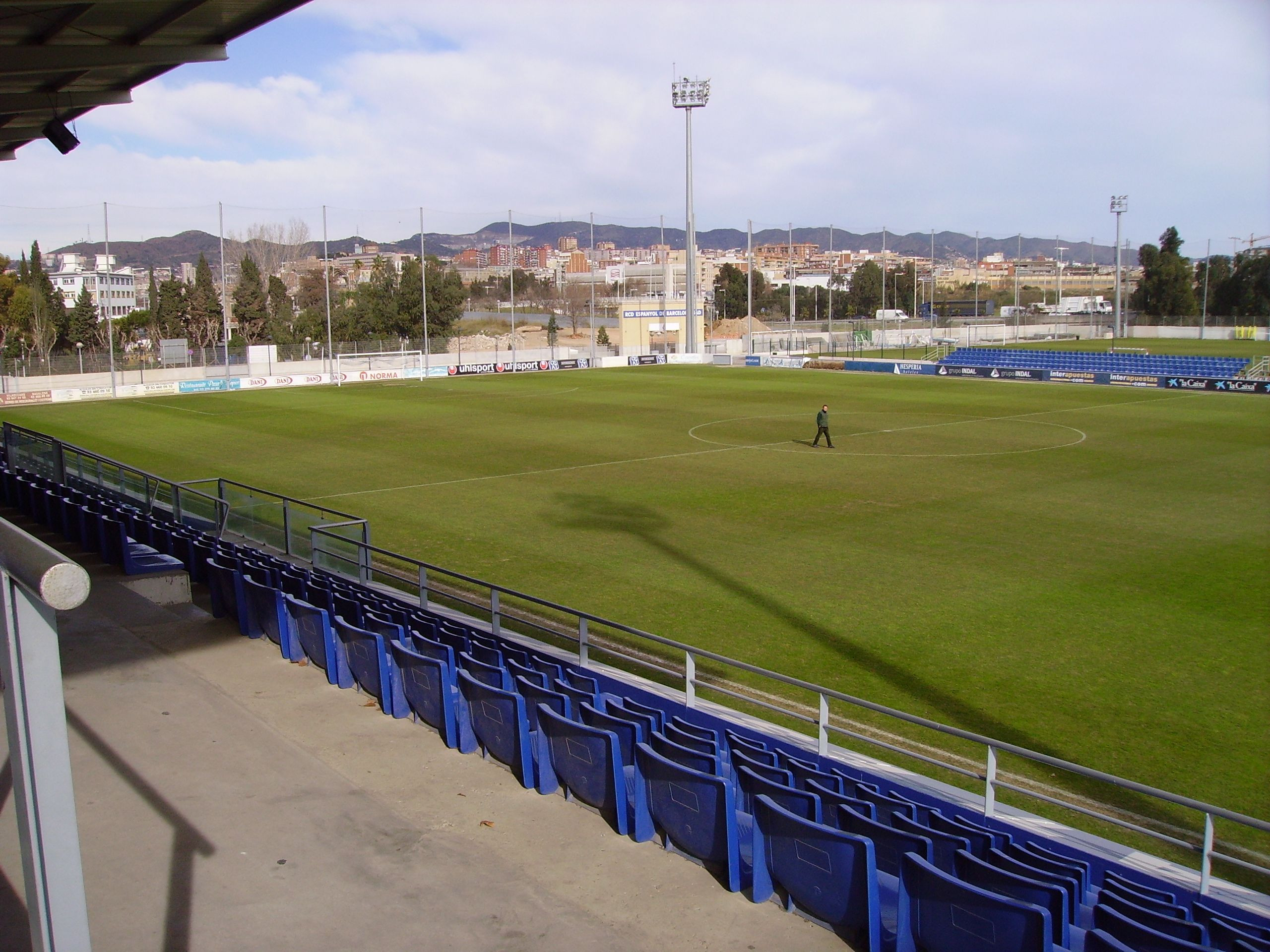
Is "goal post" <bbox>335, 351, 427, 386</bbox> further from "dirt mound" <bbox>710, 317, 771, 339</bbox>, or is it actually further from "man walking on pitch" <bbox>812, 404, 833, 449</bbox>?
"dirt mound" <bbox>710, 317, 771, 339</bbox>

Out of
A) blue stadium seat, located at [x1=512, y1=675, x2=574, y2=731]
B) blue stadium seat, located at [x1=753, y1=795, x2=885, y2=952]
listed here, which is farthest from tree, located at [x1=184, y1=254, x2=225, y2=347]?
blue stadium seat, located at [x1=753, y1=795, x2=885, y2=952]

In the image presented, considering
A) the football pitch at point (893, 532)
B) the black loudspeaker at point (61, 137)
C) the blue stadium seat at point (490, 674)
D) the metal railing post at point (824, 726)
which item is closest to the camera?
the metal railing post at point (824, 726)

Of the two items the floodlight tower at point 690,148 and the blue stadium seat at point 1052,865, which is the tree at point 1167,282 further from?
the blue stadium seat at point 1052,865

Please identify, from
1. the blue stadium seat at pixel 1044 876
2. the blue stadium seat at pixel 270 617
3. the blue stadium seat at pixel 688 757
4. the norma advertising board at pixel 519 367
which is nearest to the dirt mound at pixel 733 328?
the norma advertising board at pixel 519 367

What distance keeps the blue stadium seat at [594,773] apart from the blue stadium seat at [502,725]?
0.52ft

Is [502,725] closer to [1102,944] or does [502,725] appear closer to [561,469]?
[1102,944]

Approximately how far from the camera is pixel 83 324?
74.1m

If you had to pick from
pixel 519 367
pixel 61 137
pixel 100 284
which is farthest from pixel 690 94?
pixel 100 284

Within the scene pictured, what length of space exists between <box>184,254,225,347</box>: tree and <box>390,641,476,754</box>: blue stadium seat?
79374mm

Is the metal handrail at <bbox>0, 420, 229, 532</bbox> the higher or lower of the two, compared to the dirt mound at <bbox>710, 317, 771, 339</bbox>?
lower

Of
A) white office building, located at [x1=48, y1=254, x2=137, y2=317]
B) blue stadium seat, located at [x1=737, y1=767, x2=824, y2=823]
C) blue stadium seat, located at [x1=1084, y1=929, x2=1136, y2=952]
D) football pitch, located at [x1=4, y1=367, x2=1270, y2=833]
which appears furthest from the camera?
white office building, located at [x1=48, y1=254, x2=137, y2=317]

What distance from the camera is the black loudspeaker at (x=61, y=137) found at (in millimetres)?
17188

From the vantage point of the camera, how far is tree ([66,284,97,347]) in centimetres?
7406

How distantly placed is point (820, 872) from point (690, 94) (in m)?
71.6
